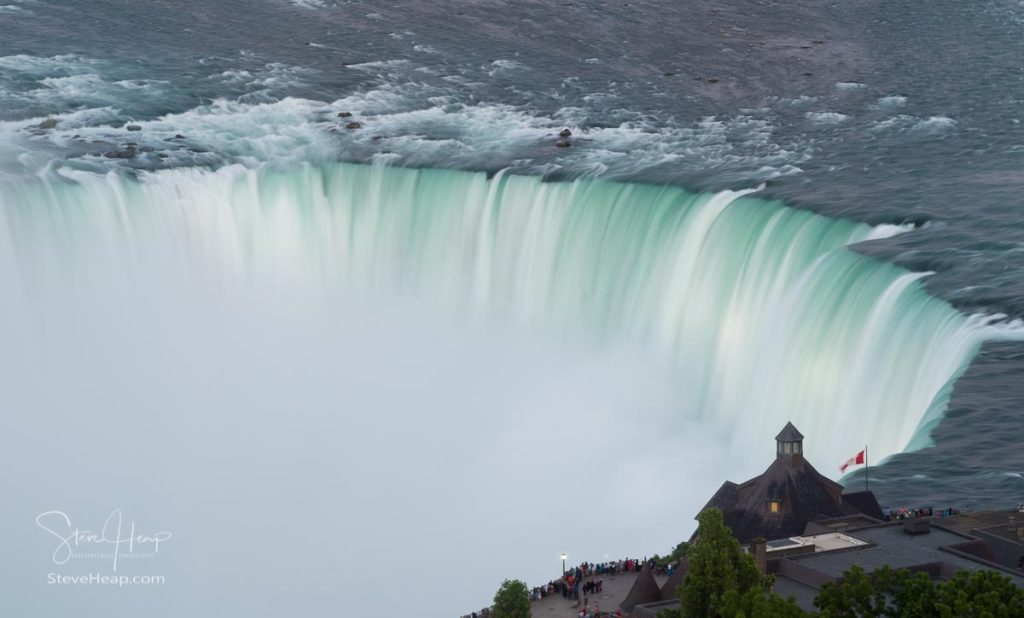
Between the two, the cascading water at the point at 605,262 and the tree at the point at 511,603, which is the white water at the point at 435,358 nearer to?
the cascading water at the point at 605,262

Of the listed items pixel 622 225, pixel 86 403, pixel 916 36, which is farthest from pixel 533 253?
pixel 916 36

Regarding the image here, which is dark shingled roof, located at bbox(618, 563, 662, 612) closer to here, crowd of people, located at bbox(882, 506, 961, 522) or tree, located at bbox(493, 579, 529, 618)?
tree, located at bbox(493, 579, 529, 618)

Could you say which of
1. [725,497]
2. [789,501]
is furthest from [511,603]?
[725,497]

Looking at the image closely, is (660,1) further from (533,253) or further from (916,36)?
(533,253)

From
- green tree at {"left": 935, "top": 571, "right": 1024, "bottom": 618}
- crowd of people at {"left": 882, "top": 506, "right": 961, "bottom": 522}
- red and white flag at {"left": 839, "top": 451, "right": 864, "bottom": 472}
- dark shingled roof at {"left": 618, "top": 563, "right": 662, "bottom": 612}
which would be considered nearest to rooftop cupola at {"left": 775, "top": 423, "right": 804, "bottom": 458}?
red and white flag at {"left": 839, "top": 451, "right": 864, "bottom": 472}

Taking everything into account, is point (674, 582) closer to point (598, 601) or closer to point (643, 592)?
point (643, 592)

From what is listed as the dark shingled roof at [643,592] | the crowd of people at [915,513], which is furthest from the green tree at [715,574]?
the crowd of people at [915,513]
